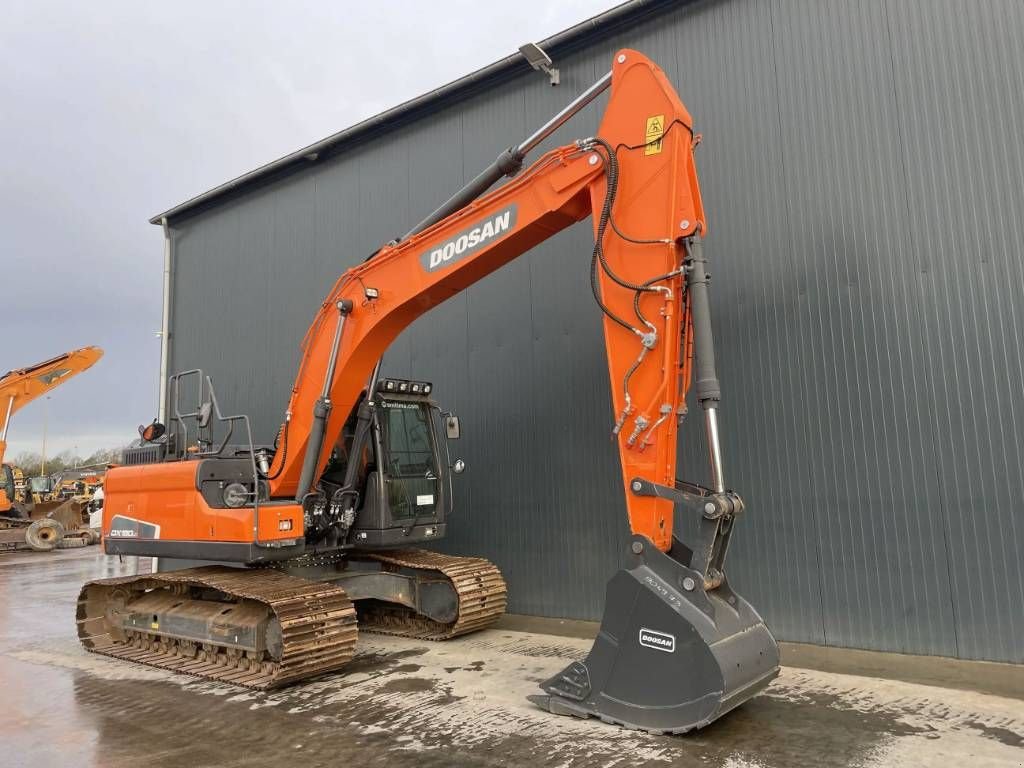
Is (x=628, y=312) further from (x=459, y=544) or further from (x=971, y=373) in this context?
(x=459, y=544)

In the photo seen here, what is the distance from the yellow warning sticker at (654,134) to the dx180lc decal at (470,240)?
1.26 metres

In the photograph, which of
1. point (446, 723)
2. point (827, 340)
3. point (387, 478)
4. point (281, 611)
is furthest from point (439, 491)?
point (827, 340)

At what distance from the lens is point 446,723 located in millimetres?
5297

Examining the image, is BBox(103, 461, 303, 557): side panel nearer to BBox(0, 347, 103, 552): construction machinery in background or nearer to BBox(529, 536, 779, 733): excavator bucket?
BBox(529, 536, 779, 733): excavator bucket

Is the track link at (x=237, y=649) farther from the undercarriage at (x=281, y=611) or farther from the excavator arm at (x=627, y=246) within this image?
the excavator arm at (x=627, y=246)

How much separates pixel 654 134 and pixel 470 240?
1.83 m

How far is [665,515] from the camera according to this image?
16.7ft

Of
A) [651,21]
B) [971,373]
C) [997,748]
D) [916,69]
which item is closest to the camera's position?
[997,748]

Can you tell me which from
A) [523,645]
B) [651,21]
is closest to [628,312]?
[523,645]

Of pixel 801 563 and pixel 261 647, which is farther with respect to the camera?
pixel 801 563

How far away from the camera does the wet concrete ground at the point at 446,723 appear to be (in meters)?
4.60

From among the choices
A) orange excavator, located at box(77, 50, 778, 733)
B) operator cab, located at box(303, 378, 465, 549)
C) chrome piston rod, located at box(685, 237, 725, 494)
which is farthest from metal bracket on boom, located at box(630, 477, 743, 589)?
operator cab, located at box(303, 378, 465, 549)

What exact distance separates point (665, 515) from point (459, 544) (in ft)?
17.4

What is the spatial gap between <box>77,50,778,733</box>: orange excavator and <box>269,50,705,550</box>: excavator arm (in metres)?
0.02
